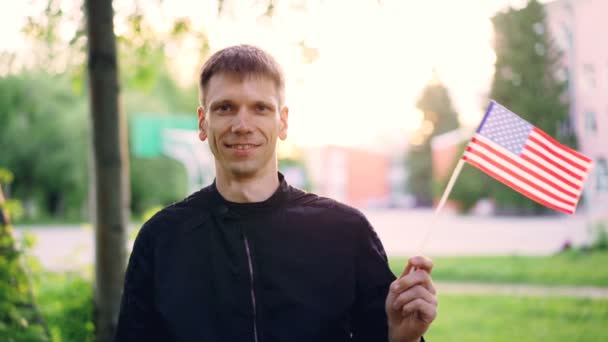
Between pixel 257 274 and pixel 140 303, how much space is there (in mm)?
376

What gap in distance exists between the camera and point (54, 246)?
21.8 metres

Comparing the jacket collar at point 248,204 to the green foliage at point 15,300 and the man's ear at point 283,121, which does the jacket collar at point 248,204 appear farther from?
the green foliage at point 15,300

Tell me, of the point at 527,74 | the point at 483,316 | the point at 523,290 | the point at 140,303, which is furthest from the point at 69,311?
the point at 527,74

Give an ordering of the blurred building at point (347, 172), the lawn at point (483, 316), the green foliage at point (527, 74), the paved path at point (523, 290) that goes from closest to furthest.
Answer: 1. the lawn at point (483, 316)
2. the paved path at point (523, 290)
3. the green foliage at point (527, 74)
4. the blurred building at point (347, 172)

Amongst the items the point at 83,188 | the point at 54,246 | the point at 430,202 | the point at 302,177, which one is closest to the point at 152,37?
the point at 54,246

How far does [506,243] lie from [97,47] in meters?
16.6

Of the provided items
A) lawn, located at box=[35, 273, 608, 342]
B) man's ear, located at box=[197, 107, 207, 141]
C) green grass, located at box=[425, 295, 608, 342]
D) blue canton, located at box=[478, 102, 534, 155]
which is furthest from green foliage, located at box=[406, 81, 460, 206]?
man's ear, located at box=[197, 107, 207, 141]

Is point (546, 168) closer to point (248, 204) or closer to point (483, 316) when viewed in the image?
point (248, 204)

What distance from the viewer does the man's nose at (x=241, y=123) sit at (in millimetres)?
1937

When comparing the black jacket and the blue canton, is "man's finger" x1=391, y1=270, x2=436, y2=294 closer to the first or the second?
the black jacket

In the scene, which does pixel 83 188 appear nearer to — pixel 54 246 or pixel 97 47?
pixel 54 246

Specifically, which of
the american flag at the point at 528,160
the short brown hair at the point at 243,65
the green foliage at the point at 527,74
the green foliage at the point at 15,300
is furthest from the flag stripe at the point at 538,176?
the green foliage at the point at 527,74

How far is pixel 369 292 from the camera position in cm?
203

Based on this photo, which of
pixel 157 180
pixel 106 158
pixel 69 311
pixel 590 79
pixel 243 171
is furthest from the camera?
pixel 157 180
